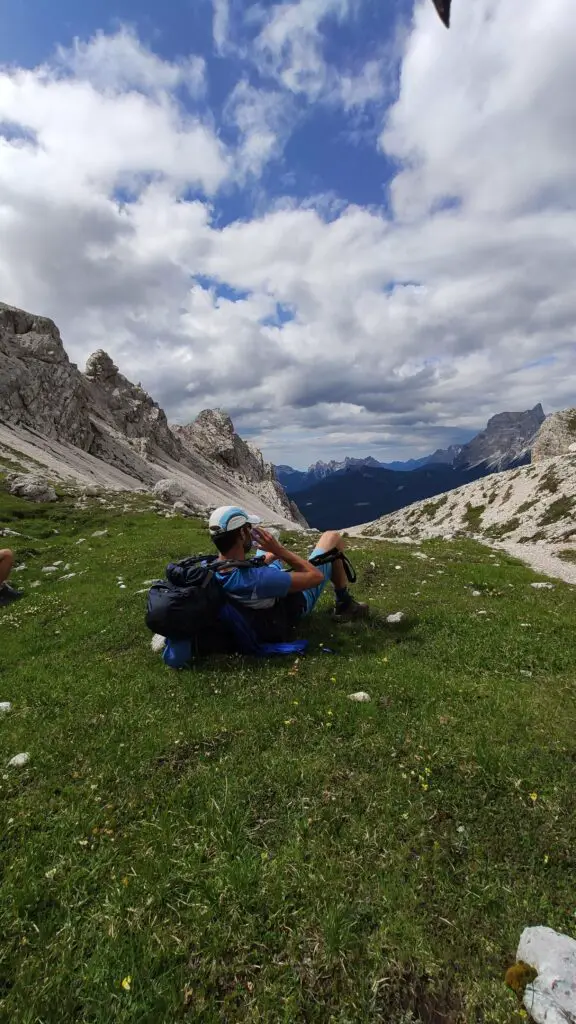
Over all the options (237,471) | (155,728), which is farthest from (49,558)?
(237,471)

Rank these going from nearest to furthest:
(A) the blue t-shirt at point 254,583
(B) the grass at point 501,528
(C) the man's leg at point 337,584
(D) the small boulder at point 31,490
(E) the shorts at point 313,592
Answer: (A) the blue t-shirt at point 254,583, (E) the shorts at point 313,592, (C) the man's leg at point 337,584, (D) the small boulder at point 31,490, (B) the grass at point 501,528

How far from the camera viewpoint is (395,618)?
38.0 feet

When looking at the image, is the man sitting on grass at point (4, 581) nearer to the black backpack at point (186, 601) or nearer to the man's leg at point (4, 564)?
the man's leg at point (4, 564)

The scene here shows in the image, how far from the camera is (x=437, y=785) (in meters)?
5.80

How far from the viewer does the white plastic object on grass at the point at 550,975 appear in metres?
3.39

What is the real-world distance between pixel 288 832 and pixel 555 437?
143526mm

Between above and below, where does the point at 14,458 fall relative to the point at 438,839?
above

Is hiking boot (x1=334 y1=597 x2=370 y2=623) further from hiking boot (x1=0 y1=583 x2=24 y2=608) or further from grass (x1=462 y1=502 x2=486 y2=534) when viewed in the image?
grass (x1=462 y1=502 x2=486 y2=534)

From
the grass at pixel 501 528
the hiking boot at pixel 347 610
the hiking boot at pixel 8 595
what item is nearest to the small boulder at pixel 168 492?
the hiking boot at pixel 8 595

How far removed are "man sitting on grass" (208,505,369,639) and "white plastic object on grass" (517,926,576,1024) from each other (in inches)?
236

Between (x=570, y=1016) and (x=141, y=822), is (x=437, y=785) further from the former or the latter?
Answer: (x=141, y=822)

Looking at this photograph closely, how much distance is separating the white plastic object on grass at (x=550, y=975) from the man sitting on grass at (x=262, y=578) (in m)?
6.00

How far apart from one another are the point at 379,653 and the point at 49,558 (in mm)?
17311

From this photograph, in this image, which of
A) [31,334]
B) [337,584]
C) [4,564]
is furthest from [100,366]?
[337,584]
